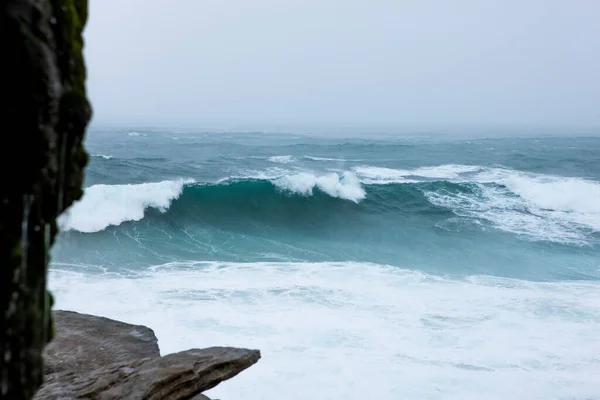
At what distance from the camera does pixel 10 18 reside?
186 cm

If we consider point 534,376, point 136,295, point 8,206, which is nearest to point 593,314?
point 534,376

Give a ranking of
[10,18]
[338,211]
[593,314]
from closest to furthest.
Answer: [10,18]
[593,314]
[338,211]

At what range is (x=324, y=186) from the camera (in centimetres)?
2448

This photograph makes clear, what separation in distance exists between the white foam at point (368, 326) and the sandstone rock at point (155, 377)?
2.79 metres

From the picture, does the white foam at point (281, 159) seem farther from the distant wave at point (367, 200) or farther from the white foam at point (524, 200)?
the distant wave at point (367, 200)

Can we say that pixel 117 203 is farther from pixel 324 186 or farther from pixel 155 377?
pixel 155 377

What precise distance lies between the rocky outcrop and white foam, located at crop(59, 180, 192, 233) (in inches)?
487

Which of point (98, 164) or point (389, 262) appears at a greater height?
point (98, 164)

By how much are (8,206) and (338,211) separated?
20.4 metres

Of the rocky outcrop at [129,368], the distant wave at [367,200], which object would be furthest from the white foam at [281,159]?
the rocky outcrop at [129,368]

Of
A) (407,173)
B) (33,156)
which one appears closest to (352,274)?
(33,156)

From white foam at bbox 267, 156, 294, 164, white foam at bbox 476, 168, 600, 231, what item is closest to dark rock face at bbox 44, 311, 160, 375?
white foam at bbox 476, 168, 600, 231

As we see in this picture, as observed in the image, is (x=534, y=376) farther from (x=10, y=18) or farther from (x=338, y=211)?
(x=338, y=211)

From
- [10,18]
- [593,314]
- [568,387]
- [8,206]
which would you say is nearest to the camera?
[10,18]
